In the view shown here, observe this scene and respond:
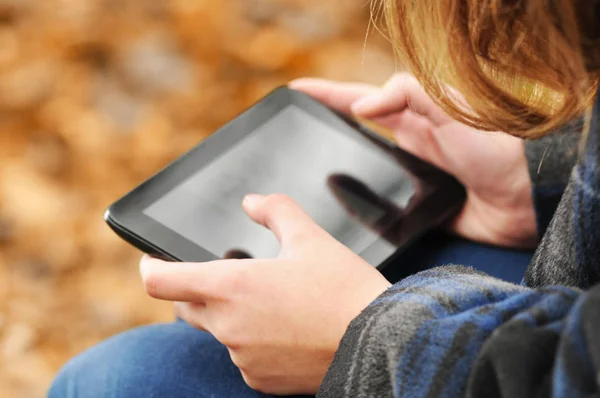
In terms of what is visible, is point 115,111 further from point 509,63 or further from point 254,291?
point 509,63

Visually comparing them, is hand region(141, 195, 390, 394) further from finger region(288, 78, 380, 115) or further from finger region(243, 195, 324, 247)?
finger region(288, 78, 380, 115)

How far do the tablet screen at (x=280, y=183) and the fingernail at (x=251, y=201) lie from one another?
45 mm

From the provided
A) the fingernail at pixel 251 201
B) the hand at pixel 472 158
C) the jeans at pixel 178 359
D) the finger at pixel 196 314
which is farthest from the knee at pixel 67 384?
the hand at pixel 472 158

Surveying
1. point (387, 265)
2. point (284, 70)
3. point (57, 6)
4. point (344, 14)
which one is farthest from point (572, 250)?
point (57, 6)

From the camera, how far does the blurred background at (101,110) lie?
1.25m

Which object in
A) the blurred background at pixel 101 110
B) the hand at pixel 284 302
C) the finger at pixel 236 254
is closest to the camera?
the hand at pixel 284 302

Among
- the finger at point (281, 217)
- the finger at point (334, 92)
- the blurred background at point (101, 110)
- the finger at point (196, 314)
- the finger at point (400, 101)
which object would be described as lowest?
the blurred background at point (101, 110)

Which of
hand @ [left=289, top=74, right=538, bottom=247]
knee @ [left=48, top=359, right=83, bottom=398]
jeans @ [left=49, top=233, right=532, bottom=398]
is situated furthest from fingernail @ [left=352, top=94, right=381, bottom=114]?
knee @ [left=48, top=359, right=83, bottom=398]

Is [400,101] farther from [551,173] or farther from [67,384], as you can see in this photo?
[67,384]

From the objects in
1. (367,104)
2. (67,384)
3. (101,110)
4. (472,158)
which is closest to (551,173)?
(472,158)

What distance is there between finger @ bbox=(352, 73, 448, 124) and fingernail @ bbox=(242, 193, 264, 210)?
194 millimetres

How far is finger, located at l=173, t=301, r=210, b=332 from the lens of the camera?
656mm

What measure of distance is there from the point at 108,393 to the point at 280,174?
0.28 meters

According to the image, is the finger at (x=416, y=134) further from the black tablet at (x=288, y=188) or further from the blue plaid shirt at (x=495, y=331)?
the blue plaid shirt at (x=495, y=331)
